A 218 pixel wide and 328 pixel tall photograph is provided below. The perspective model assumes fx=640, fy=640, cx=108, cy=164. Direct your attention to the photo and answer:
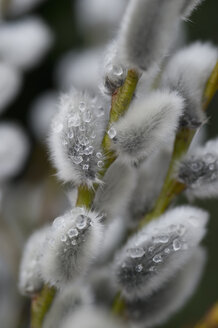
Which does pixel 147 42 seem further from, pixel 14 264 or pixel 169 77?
pixel 14 264

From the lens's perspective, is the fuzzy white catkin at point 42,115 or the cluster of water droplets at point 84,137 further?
the fuzzy white catkin at point 42,115

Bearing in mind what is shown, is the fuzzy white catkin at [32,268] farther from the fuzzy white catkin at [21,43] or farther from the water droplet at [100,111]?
the fuzzy white catkin at [21,43]

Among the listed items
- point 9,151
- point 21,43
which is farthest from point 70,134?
point 21,43

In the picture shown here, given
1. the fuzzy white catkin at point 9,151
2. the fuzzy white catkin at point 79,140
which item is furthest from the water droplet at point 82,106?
the fuzzy white catkin at point 9,151

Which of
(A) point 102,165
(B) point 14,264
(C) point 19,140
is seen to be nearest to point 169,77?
(A) point 102,165

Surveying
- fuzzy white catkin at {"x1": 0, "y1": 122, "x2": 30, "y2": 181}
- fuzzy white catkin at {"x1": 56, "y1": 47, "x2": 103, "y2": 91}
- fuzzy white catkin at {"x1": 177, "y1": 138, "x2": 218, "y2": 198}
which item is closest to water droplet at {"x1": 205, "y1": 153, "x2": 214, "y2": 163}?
fuzzy white catkin at {"x1": 177, "y1": 138, "x2": 218, "y2": 198}

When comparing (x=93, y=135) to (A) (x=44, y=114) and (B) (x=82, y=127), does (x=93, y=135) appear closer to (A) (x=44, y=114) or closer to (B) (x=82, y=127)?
(B) (x=82, y=127)

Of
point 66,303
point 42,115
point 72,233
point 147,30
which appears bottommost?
point 42,115
